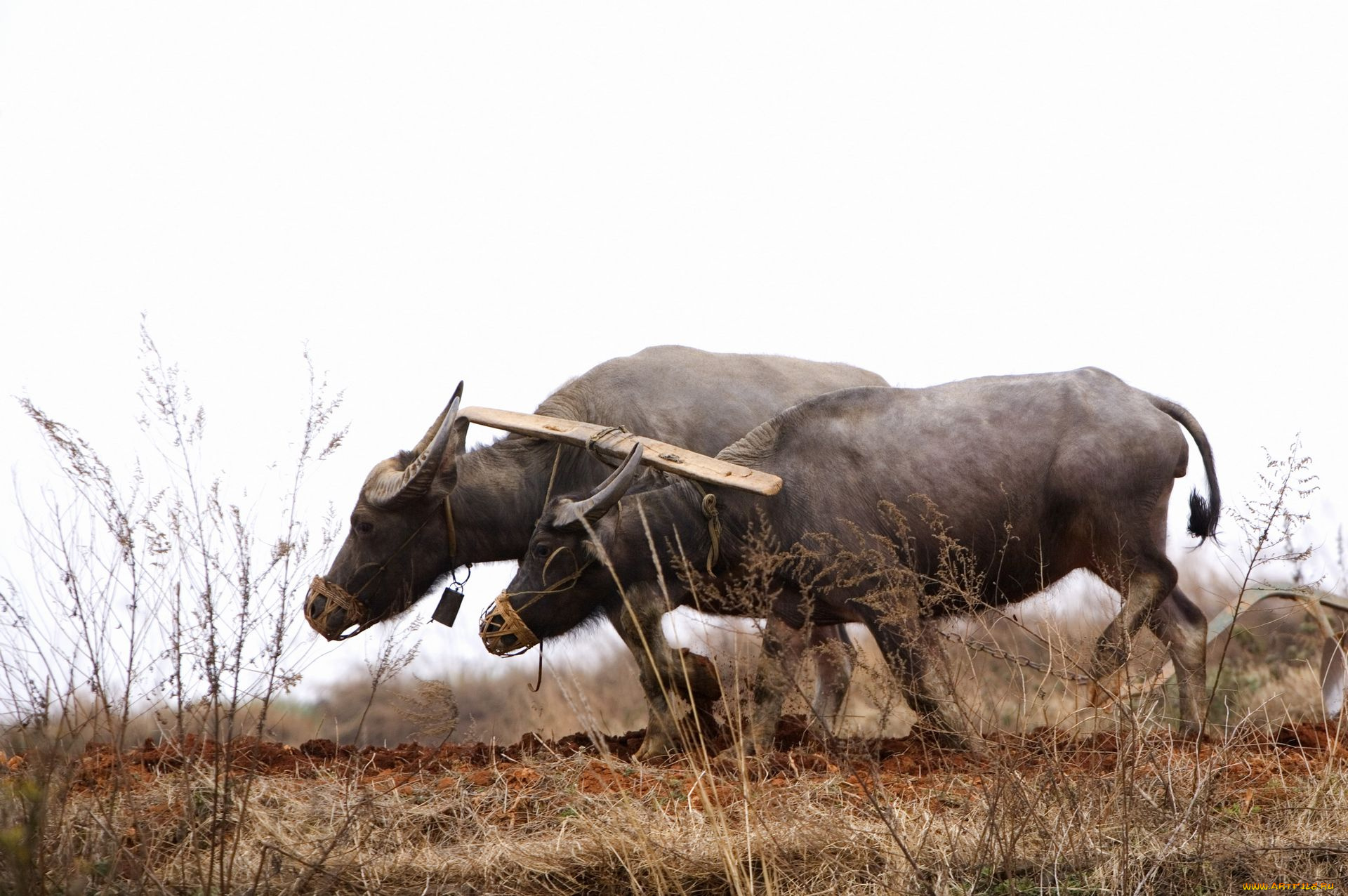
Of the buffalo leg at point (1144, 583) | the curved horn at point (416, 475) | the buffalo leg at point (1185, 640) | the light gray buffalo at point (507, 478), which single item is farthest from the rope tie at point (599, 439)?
the buffalo leg at point (1185, 640)

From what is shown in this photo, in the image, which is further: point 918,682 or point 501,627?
point 501,627

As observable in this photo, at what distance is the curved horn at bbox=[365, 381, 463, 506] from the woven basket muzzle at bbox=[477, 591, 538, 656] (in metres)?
0.97

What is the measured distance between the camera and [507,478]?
288 inches

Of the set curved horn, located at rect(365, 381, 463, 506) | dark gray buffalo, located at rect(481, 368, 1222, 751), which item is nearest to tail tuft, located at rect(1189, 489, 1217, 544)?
dark gray buffalo, located at rect(481, 368, 1222, 751)

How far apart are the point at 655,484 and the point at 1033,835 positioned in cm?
299

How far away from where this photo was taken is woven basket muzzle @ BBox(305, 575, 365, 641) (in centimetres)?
681

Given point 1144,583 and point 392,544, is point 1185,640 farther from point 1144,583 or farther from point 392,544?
point 392,544

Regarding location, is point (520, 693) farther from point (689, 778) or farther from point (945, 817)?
point (945, 817)

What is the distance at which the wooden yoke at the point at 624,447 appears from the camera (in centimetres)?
591

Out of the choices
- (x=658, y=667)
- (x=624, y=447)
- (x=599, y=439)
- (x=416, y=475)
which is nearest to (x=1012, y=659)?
(x=658, y=667)

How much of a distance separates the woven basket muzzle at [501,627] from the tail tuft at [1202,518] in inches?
130

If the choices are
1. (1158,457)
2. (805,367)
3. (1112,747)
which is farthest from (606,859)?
(805,367)

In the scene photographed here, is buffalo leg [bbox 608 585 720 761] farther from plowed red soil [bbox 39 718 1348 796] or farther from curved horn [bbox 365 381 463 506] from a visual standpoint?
curved horn [bbox 365 381 463 506]

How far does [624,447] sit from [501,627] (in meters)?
1.05
